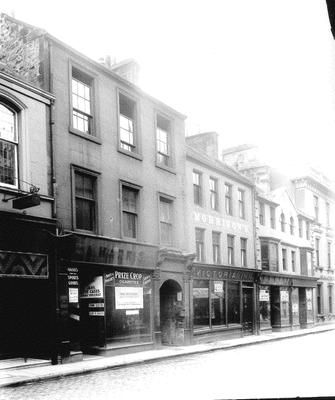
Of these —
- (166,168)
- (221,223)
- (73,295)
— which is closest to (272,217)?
(221,223)

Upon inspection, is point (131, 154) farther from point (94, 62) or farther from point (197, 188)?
point (197, 188)

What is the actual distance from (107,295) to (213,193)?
9790 mm

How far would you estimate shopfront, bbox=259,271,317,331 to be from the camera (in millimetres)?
29484

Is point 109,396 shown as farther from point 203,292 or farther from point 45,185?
point 203,292

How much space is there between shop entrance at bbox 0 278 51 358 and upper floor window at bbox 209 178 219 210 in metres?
12.0

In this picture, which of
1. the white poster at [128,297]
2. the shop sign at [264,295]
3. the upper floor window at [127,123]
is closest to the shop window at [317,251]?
the shop sign at [264,295]

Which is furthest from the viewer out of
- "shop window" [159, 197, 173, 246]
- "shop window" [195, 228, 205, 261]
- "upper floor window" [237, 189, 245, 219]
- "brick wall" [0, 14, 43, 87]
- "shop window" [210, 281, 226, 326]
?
"upper floor window" [237, 189, 245, 219]

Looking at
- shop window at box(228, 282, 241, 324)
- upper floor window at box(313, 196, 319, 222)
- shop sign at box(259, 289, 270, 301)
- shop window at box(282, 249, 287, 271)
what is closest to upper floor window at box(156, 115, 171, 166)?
shop window at box(228, 282, 241, 324)

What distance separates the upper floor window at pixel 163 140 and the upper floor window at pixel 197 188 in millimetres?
2287

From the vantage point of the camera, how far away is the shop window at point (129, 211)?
18906mm

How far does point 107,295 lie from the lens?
17484 mm

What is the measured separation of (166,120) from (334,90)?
61.2 ft

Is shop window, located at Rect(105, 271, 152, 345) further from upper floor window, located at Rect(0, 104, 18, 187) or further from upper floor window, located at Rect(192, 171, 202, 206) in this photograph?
upper floor window, located at Rect(192, 171, 202, 206)

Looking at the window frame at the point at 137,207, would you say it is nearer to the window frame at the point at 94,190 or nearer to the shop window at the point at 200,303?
the window frame at the point at 94,190
